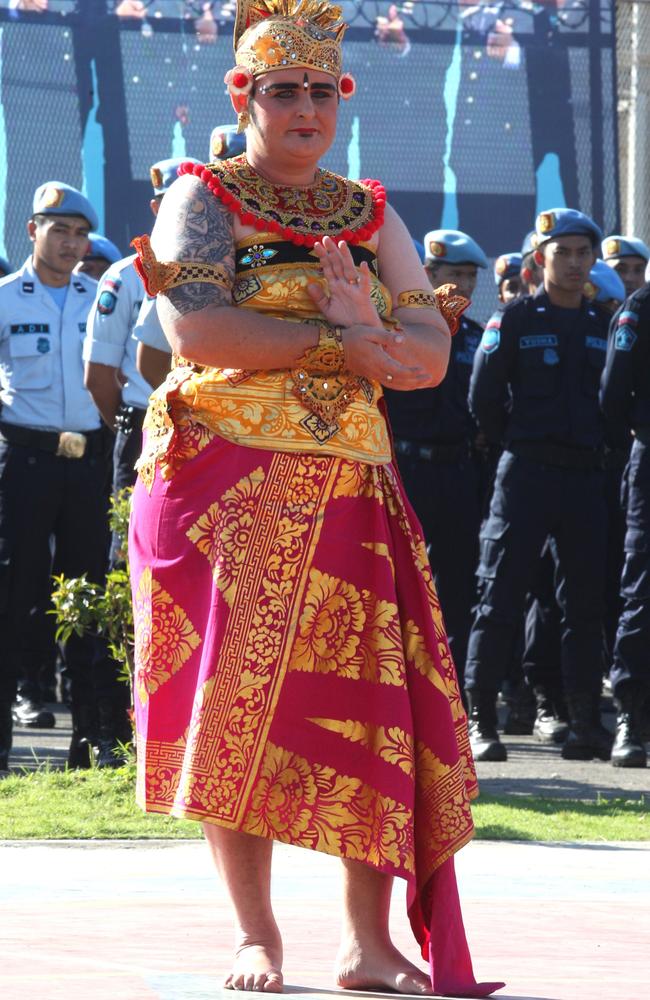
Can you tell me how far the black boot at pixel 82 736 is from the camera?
7457 millimetres

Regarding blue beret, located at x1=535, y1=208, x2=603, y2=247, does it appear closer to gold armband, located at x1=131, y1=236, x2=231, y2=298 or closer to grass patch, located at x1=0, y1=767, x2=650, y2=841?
grass patch, located at x1=0, y1=767, x2=650, y2=841

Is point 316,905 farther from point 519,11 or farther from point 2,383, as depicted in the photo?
point 519,11

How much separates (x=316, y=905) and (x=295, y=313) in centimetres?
165

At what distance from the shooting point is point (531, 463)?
8.27m

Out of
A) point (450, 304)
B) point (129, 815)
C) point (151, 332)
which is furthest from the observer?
point (151, 332)

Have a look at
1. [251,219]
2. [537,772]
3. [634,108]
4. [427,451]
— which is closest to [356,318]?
[251,219]

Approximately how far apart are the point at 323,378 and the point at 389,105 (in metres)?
9.50

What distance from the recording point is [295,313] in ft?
13.0

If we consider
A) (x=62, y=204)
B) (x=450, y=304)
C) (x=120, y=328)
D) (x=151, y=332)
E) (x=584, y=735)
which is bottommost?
(x=584, y=735)

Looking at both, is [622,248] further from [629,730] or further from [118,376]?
[118,376]

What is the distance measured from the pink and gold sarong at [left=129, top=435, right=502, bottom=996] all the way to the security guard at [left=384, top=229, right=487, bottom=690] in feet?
16.6

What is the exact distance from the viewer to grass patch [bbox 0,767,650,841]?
6.05m

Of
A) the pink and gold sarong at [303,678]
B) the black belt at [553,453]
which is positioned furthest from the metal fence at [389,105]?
the pink and gold sarong at [303,678]

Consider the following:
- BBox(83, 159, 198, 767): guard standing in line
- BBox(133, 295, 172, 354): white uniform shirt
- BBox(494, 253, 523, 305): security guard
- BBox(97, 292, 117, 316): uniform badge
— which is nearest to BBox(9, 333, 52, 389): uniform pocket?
BBox(83, 159, 198, 767): guard standing in line
